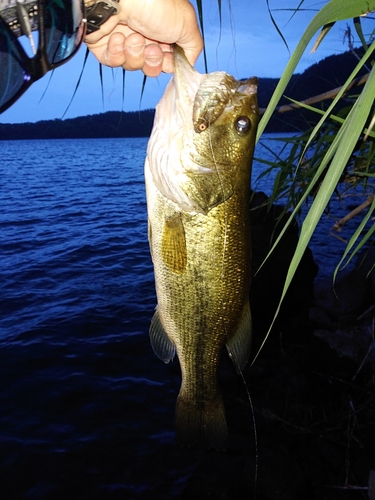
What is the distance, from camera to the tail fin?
2887 mm

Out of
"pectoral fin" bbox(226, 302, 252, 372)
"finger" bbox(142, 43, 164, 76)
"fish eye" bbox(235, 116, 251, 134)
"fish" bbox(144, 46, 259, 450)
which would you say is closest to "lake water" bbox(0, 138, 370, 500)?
"pectoral fin" bbox(226, 302, 252, 372)

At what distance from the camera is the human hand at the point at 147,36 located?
2029mm

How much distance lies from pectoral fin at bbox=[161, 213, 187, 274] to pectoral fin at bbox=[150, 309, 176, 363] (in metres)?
0.58

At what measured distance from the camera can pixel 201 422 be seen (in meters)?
2.90

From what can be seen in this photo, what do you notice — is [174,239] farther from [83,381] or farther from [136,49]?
[83,381]

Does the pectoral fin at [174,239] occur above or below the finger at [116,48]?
below

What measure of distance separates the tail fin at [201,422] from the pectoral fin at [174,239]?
4.05 ft

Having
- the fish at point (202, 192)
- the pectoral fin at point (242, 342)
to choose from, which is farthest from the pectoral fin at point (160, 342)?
the pectoral fin at point (242, 342)

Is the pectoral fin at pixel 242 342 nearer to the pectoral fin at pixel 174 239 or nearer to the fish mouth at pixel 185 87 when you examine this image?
the pectoral fin at pixel 174 239

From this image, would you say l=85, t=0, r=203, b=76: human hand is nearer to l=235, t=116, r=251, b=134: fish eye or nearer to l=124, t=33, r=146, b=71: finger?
l=124, t=33, r=146, b=71: finger

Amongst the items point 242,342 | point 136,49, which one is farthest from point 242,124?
point 242,342

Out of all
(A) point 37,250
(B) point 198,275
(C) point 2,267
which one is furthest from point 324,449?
(A) point 37,250

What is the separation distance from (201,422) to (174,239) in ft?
5.00

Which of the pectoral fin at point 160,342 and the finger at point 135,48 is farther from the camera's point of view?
the pectoral fin at point 160,342
